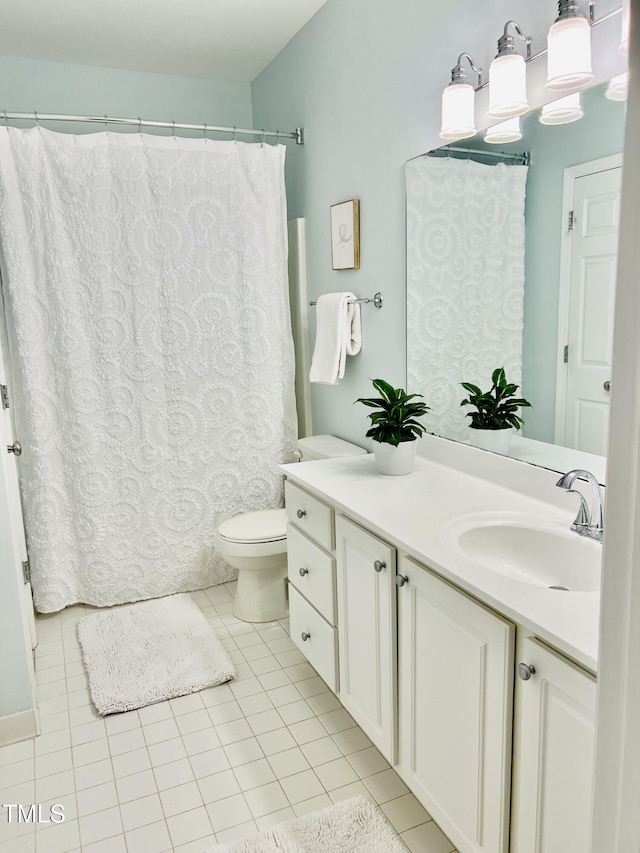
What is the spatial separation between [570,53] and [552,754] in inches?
58.2

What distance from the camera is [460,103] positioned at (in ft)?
6.16

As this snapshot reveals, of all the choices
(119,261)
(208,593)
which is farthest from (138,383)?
(208,593)

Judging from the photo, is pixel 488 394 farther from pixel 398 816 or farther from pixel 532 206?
pixel 398 816

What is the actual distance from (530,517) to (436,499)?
287mm

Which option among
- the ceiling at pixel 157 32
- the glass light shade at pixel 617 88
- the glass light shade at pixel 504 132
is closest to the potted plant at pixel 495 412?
the glass light shade at pixel 504 132

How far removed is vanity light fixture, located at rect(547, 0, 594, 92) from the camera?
1473mm

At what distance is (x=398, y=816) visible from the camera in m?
1.79

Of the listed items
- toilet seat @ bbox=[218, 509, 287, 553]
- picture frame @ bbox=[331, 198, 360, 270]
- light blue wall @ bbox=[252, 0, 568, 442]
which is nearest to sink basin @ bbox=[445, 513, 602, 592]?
light blue wall @ bbox=[252, 0, 568, 442]

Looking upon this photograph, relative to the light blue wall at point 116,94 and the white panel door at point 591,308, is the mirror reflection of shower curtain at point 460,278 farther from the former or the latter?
the light blue wall at point 116,94

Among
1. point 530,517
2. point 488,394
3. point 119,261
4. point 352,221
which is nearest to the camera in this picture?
point 530,517

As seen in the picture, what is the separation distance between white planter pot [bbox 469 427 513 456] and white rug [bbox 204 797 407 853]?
1.08 meters

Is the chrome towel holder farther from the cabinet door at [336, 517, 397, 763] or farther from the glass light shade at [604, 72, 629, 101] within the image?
the glass light shade at [604, 72, 629, 101]

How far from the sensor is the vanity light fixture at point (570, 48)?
1.47m

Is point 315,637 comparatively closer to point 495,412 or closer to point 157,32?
point 495,412
